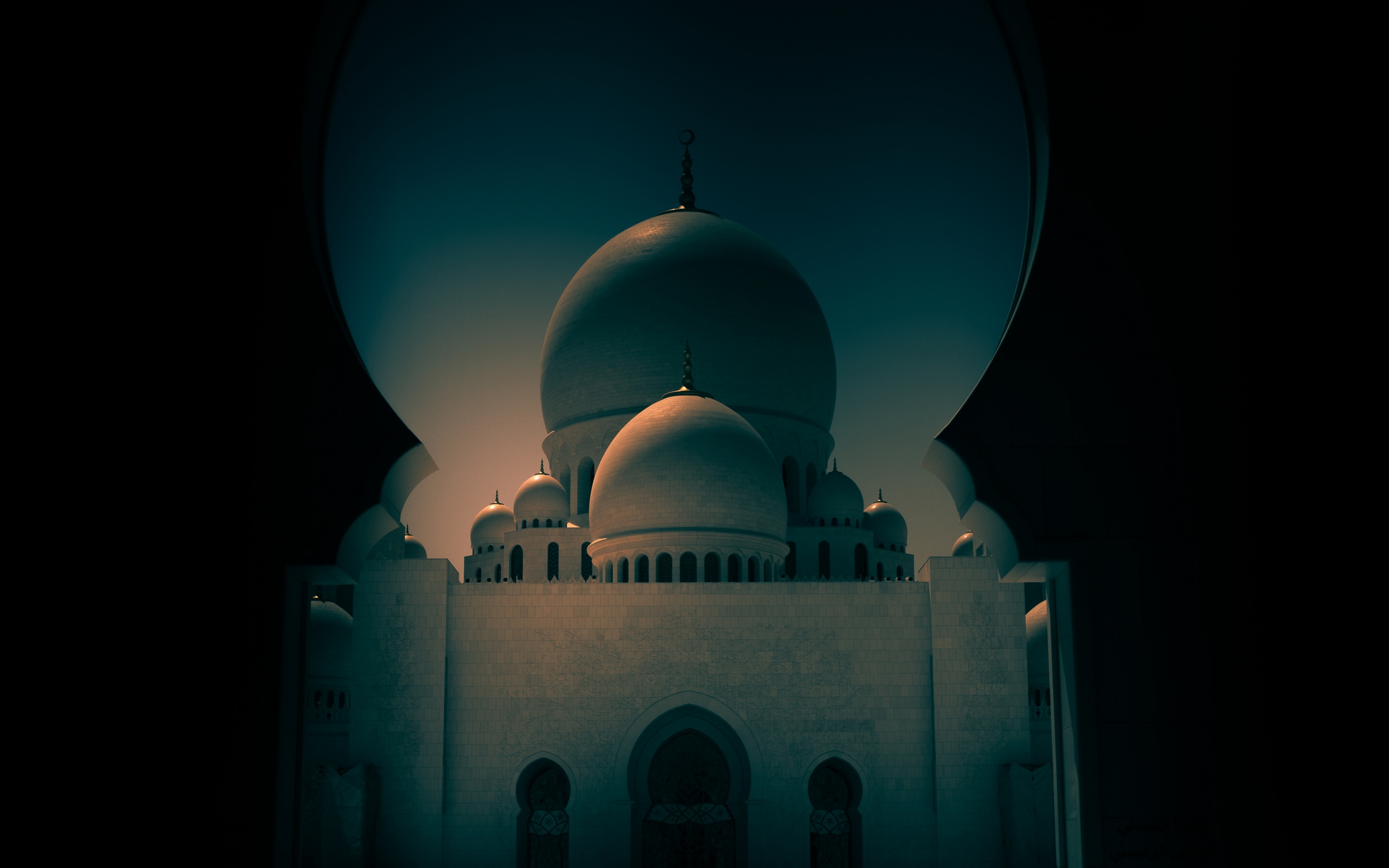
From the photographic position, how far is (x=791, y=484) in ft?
85.4

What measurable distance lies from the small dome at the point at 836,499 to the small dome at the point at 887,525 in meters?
2.57

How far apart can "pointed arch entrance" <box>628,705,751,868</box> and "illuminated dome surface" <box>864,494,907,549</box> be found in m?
12.0

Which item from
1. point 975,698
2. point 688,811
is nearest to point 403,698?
point 688,811

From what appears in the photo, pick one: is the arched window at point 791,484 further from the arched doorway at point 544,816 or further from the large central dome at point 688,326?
the arched doorway at point 544,816

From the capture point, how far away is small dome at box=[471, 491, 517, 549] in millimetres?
27547

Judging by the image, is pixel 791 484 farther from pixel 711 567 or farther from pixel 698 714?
pixel 698 714

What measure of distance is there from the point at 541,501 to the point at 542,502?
0.05 ft

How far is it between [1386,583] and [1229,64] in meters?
1.86

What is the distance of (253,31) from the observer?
4012mm

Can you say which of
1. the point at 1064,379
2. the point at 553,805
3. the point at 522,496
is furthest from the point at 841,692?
the point at 1064,379

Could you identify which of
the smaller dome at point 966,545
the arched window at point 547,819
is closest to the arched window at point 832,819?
the arched window at point 547,819

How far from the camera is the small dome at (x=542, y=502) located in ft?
83.2

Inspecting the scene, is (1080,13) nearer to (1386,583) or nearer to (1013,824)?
(1386,583)

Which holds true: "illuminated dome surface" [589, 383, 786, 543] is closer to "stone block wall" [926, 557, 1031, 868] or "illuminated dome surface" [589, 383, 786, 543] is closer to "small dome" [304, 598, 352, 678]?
"stone block wall" [926, 557, 1031, 868]
